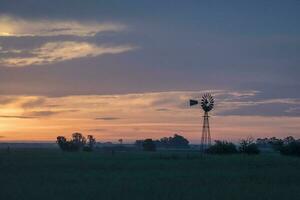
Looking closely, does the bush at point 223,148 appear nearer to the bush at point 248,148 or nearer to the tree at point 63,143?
the bush at point 248,148

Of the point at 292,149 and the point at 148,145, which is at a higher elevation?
the point at 148,145

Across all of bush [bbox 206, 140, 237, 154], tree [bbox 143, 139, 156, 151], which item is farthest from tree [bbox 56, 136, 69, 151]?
bush [bbox 206, 140, 237, 154]

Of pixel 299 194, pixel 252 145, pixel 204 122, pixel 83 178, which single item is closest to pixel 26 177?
pixel 83 178

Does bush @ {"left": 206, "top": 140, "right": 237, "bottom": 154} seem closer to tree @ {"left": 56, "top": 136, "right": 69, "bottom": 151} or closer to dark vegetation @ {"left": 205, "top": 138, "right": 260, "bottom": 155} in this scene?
dark vegetation @ {"left": 205, "top": 138, "right": 260, "bottom": 155}

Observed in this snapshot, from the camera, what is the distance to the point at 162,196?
2416 cm

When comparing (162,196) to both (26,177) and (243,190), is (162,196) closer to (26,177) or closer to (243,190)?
(243,190)

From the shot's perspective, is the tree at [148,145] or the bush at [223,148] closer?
the bush at [223,148]

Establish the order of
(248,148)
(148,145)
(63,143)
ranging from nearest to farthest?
(248,148)
(63,143)
(148,145)

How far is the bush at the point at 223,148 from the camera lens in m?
80.1

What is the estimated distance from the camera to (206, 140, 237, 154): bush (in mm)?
80062

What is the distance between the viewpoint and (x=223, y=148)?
80.8m

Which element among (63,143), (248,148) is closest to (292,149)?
(248,148)

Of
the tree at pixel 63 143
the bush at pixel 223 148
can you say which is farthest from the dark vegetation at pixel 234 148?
the tree at pixel 63 143

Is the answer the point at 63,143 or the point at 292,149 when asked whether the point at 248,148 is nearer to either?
the point at 292,149
